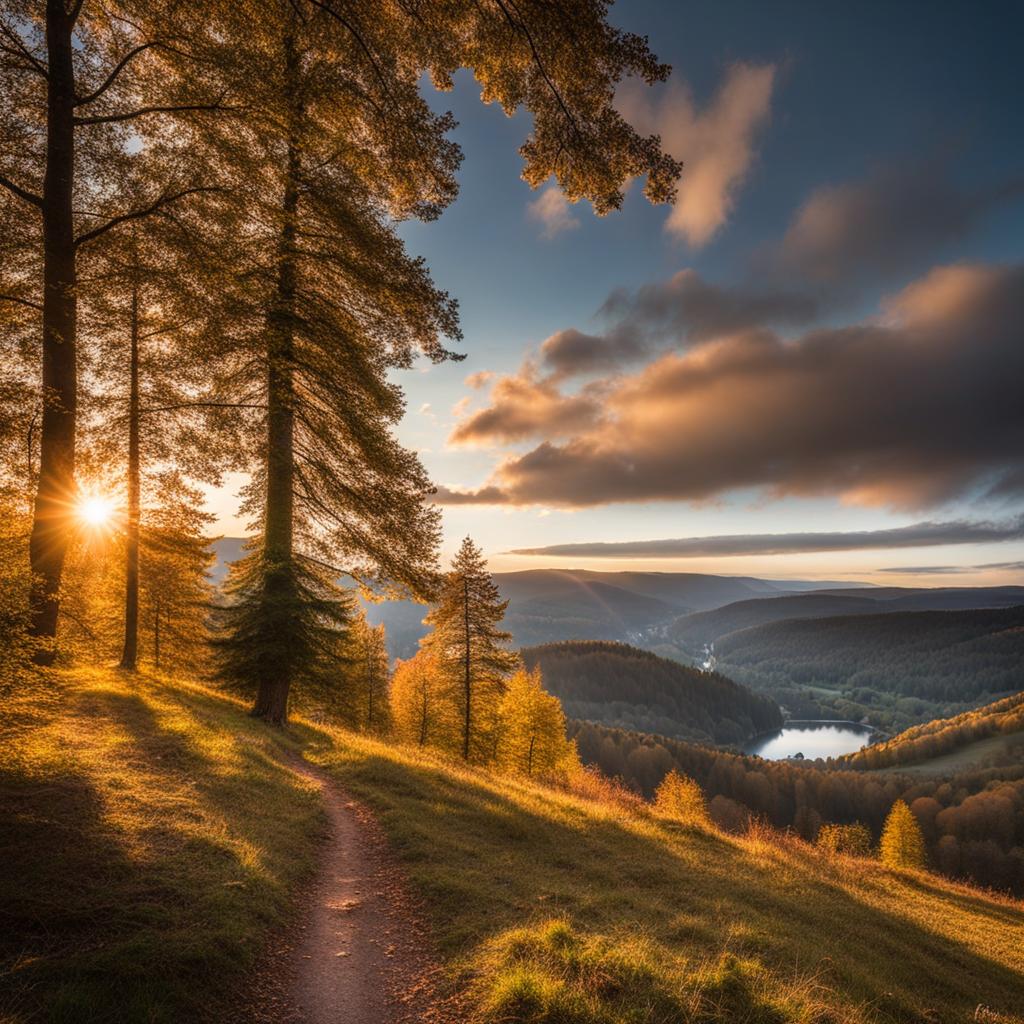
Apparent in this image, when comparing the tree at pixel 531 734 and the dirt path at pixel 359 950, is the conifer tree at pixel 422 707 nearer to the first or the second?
the tree at pixel 531 734

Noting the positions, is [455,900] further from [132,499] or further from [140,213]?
[132,499]

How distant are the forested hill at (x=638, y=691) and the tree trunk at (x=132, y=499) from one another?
157587 mm

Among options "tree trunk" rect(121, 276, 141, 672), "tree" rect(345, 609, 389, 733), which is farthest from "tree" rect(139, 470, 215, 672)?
"tree" rect(345, 609, 389, 733)

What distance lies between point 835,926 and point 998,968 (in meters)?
3.97

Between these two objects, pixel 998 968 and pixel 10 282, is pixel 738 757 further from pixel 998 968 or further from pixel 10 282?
pixel 10 282

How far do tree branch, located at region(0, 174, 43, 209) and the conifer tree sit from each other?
23.4 metres

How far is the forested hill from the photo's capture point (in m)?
168

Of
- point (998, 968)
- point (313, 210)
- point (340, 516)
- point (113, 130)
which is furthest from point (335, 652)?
point (998, 968)

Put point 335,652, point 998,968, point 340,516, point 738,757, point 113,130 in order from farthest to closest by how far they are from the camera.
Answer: point 738,757 < point 335,652 < point 340,516 < point 998,968 < point 113,130

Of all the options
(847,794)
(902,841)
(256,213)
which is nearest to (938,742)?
(847,794)

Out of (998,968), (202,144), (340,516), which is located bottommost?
(998,968)

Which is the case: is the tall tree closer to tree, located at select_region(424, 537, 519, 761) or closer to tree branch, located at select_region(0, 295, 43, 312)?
tree branch, located at select_region(0, 295, 43, 312)

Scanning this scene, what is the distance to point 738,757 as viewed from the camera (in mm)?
107250

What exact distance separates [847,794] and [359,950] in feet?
415
